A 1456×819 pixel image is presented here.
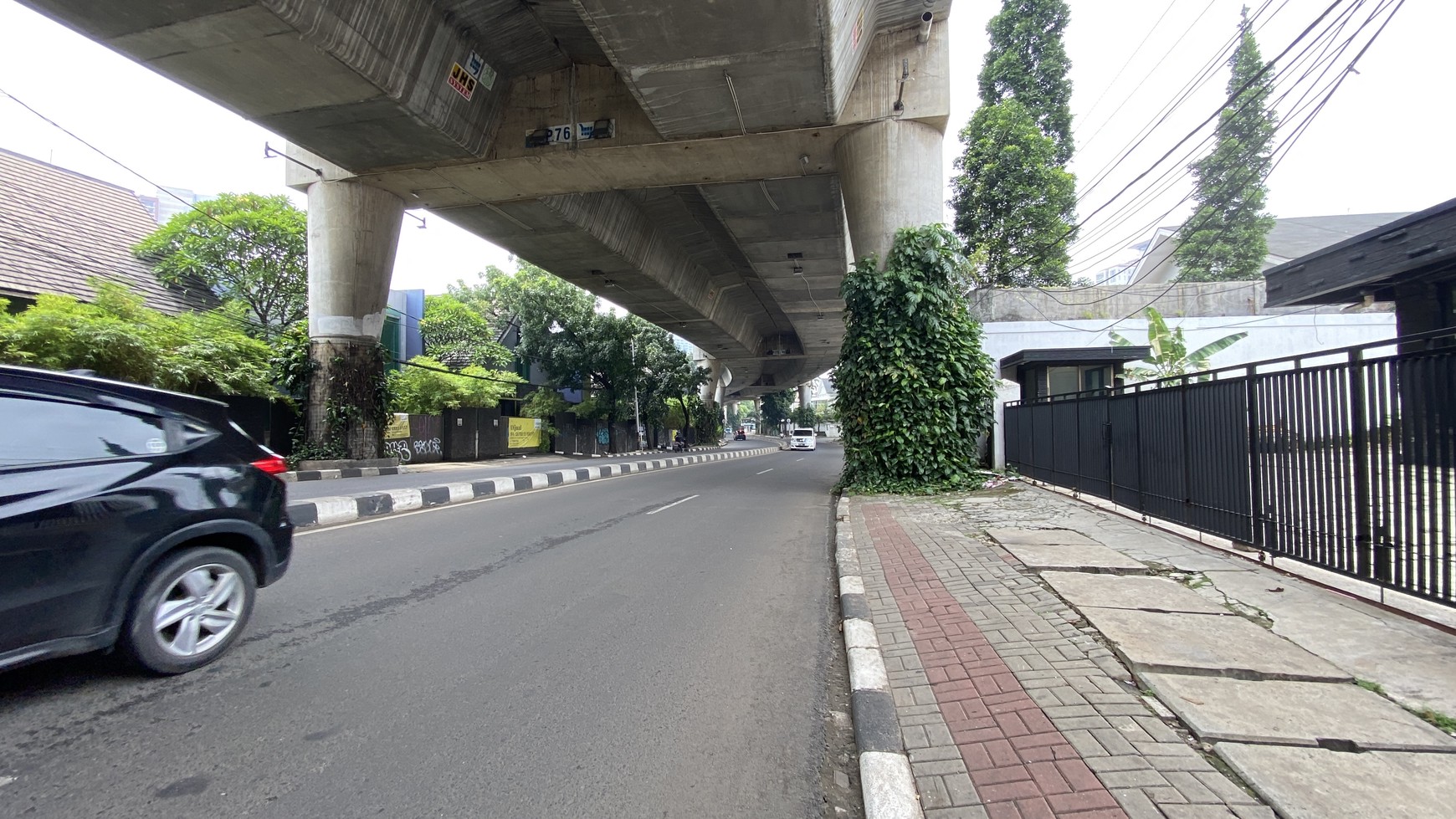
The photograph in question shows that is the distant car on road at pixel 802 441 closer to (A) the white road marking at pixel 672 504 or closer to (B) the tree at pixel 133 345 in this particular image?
(B) the tree at pixel 133 345

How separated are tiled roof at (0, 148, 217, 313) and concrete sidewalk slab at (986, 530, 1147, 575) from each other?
20118 mm

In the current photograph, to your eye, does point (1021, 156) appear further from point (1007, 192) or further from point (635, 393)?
point (635, 393)

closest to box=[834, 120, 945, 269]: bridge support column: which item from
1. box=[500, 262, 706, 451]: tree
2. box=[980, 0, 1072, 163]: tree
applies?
box=[980, 0, 1072, 163]: tree

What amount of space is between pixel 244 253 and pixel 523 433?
1242cm

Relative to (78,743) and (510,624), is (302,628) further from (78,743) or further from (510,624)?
(78,743)

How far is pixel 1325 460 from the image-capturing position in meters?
4.41

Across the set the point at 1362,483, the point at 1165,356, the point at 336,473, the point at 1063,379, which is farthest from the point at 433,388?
the point at 1362,483

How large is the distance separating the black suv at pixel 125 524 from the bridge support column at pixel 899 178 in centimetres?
1063

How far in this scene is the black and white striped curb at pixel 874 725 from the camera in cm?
236

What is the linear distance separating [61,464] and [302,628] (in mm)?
1645

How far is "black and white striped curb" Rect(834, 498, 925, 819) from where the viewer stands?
236 centimetres

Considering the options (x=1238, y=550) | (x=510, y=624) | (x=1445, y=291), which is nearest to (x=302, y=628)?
(x=510, y=624)

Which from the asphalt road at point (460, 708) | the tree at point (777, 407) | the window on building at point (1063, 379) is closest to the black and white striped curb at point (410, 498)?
the asphalt road at point (460, 708)

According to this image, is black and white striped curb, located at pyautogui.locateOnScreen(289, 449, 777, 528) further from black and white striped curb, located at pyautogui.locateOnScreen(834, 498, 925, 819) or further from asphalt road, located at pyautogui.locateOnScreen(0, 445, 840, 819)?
black and white striped curb, located at pyautogui.locateOnScreen(834, 498, 925, 819)
